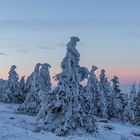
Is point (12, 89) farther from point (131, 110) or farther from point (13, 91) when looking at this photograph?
point (131, 110)

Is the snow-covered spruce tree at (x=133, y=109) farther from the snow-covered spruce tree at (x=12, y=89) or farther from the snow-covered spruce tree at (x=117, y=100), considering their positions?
the snow-covered spruce tree at (x=12, y=89)

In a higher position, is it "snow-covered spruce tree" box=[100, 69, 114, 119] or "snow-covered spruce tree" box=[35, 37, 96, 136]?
"snow-covered spruce tree" box=[100, 69, 114, 119]

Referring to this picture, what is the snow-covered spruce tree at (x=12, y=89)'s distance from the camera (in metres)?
88.8

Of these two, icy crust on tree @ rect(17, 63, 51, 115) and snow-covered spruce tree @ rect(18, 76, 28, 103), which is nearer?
icy crust on tree @ rect(17, 63, 51, 115)

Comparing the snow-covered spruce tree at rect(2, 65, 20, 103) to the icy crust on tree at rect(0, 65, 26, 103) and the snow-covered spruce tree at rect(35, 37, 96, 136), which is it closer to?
the icy crust on tree at rect(0, 65, 26, 103)

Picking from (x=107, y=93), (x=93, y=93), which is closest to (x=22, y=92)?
(x=93, y=93)

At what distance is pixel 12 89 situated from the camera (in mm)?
89938

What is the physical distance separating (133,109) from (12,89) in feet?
92.3

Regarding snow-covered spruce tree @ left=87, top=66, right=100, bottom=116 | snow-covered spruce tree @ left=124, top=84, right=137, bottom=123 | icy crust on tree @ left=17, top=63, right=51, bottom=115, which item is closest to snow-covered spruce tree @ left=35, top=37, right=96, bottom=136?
icy crust on tree @ left=17, top=63, right=51, bottom=115

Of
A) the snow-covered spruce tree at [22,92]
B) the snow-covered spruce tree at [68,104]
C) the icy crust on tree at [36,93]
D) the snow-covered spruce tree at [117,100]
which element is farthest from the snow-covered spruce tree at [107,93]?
the snow-covered spruce tree at [68,104]

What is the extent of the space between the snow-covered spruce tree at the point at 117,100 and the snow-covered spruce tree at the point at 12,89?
22387mm

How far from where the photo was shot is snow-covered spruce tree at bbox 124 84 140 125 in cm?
8325

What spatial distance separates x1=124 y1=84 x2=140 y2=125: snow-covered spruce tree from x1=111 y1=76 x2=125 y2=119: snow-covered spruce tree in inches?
124

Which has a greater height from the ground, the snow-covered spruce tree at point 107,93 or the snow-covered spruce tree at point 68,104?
the snow-covered spruce tree at point 107,93
